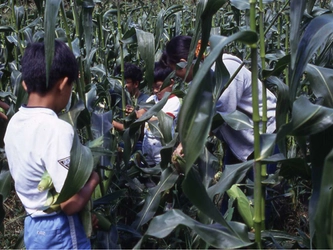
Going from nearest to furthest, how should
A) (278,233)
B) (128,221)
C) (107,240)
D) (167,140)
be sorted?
(278,233) → (107,240) → (167,140) → (128,221)

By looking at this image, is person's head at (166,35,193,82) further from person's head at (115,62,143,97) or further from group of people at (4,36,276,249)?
group of people at (4,36,276,249)

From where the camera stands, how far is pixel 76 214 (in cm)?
199

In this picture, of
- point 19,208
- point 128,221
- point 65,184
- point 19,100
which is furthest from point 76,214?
point 19,208

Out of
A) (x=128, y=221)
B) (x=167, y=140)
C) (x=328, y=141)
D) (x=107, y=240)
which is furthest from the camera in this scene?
(x=128, y=221)

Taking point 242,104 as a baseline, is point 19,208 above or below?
below

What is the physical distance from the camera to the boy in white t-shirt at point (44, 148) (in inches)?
71.8

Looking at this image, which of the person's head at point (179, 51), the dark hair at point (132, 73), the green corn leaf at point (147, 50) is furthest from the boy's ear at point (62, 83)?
the dark hair at point (132, 73)

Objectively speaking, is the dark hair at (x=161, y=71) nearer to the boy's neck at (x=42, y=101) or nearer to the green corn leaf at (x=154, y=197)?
the green corn leaf at (x=154, y=197)

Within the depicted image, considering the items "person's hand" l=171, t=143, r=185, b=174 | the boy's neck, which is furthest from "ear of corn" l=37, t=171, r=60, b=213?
"person's hand" l=171, t=143, r=185, b=174

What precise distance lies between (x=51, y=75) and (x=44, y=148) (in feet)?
0.85

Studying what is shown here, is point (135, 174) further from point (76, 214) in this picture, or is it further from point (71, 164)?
point (71, 164)

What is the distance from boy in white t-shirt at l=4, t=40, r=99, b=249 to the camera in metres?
1.82

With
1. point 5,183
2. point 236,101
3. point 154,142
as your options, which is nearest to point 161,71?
point 154,142

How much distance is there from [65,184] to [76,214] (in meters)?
0.35
